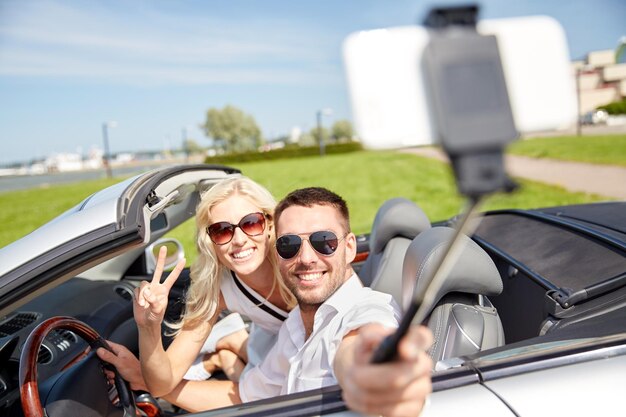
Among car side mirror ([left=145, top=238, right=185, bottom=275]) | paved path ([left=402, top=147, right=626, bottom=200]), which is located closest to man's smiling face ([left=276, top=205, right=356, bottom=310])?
car side mirror ([left=145, top=238, right=185, bottom=275])

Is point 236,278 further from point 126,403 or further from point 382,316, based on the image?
point 382,316

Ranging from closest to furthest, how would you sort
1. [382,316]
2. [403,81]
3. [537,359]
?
[403,81], [537,359], [382,316]

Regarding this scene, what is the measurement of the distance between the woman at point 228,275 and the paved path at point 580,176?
742cm

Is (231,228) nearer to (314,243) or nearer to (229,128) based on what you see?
(314,243)

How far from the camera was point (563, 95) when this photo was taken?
63 centimetres

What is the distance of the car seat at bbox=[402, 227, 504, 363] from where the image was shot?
5.92 feet

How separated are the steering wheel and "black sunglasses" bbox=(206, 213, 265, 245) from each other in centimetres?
64

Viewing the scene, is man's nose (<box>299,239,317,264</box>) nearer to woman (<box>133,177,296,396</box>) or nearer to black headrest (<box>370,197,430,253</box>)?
woman (<box>133,177,296,396</box>)

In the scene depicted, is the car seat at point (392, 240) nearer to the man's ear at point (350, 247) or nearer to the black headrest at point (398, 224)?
the black headrest at point (398, 224)

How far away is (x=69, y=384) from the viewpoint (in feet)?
5.79

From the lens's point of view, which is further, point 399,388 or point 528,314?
point 528,314

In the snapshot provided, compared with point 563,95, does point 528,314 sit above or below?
below

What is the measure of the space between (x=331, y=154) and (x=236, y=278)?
52.9m

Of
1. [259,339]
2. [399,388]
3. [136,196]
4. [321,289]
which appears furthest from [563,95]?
[259,339]
